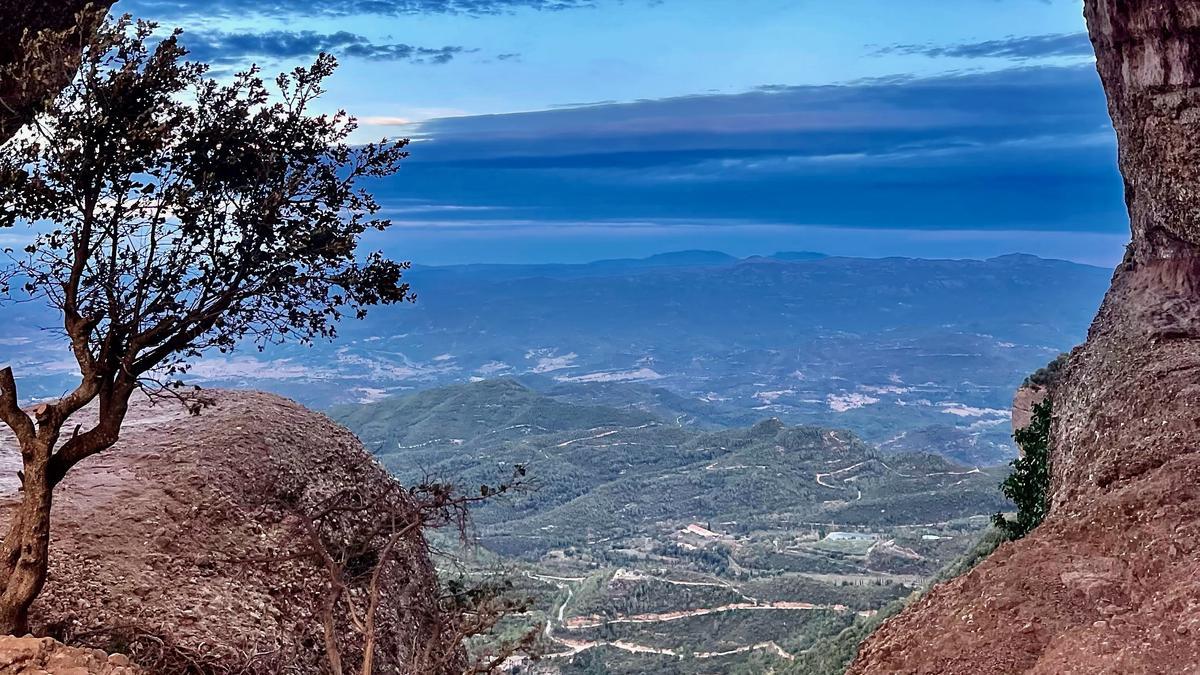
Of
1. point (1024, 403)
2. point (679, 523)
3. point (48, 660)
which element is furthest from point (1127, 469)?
point (679, 523)

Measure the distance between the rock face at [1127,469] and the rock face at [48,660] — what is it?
8775mm

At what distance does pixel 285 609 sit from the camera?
15086 mm

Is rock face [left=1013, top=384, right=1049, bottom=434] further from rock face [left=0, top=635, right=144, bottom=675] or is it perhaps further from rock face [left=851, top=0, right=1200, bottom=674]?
rock face [left=0, top=635, right=144, bottom=675]

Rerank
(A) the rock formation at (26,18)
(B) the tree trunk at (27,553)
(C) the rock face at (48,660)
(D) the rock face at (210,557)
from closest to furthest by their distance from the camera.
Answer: (C) the rock face at (48,660) < (B) the tree trunk at (27,553) < (D) the rock face at (210,557) < (A) the rock formation at (26,18)

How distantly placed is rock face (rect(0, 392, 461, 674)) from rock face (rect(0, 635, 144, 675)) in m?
0.94

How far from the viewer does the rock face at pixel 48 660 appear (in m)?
10.7

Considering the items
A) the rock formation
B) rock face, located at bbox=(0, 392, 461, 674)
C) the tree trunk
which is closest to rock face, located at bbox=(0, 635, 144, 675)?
the tree trunk

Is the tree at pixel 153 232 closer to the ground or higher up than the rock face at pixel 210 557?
higher up

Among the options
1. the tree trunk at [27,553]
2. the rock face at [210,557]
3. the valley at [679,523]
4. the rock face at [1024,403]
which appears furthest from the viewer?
the valley at [679,523]

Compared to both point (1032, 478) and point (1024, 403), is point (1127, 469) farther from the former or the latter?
point (1024, 403)

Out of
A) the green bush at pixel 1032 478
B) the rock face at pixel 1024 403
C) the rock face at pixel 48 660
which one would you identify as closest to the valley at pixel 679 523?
the rock face at pixel 48 660

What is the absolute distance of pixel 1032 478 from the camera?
2397 centimetres

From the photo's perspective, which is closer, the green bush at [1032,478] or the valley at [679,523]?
the green bush at [1032,478]

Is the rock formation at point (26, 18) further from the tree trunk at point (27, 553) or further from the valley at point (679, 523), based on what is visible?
the valley at point (679, 523)
